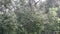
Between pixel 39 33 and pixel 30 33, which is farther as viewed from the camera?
pixel 39 33

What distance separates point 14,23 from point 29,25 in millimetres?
1664

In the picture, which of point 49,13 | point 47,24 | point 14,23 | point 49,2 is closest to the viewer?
point 14,23

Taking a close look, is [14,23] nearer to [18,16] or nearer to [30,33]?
[18,16]

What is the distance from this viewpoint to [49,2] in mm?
16547

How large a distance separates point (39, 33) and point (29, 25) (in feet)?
4.84

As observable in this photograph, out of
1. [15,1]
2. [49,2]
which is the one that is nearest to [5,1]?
[15,1]

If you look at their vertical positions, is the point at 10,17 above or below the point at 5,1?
below

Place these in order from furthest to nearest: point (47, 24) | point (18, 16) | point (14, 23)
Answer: point (47, 24), point (18, 16), point (14, 23)

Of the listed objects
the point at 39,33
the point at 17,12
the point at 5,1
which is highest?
the point at 5,1

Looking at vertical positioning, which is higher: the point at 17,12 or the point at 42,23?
the point at 17,12

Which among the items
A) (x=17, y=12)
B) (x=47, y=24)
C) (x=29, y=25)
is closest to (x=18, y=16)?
(x=17, y=12)

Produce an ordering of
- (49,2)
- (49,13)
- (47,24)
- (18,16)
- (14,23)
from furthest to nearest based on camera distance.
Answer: (49,2) < (49,13) < (47,24) < (18,16) < (14,23)

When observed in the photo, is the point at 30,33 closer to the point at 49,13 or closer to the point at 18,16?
the point at 18,16

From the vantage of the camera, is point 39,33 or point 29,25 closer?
point 29,25
